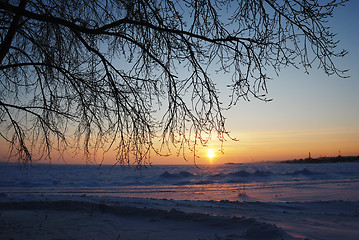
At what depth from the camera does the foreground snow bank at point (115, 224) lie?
4184mm

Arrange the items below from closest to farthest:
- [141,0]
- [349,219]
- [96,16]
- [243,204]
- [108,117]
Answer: [141,0]
[108,117]
[96,16]
[349,219]
[243,204]

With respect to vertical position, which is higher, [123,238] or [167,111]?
[167,111]

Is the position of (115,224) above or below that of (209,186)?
above

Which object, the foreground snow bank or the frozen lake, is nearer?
the foreground snow bank

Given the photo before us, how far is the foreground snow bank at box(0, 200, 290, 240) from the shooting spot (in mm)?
4184

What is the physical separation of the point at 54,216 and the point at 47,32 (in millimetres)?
3496

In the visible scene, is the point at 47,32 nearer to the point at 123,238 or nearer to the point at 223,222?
the point at 123,238

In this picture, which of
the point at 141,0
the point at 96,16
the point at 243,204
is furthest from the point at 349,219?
the point at 96,16

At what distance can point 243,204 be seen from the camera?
27.9 ft

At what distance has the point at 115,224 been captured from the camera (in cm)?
500

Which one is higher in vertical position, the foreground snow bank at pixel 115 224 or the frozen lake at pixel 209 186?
the foreground snow bank at pixel 115 224

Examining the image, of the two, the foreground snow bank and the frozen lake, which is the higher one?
the foreground snow bank

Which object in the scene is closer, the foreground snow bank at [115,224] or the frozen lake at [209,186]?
the foreground snow bank at [115,224]

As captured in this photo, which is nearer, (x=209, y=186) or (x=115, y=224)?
(x=115, y=224)
